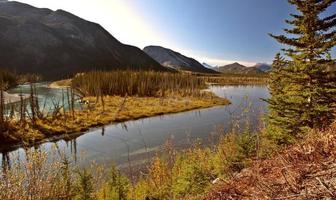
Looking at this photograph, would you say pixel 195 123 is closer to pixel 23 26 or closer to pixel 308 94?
pixel 308 94

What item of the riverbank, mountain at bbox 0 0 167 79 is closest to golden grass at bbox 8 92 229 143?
the riverbank

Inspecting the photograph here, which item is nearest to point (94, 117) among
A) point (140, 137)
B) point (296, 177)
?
point (140, 137)

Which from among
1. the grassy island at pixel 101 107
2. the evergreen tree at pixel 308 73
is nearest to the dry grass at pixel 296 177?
the evergreen tree at pixel 308 73

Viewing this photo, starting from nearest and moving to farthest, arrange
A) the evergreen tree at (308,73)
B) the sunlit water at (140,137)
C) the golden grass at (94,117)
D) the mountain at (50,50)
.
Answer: the evergreen tree at (308,73) < the sunlit water at (140,137) < the golden grass at (94,117) < the mountain at (50,50)

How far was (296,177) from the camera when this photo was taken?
3152 millimetres

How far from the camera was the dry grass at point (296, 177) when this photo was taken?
111 inches

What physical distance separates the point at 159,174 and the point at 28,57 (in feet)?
510

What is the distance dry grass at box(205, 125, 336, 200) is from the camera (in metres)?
2.81

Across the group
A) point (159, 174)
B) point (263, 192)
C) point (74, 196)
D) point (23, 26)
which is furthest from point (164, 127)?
point (23, 26)

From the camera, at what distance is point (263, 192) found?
122 inches

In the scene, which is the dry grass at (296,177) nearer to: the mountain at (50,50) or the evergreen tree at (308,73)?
the evergreen tree at (308,73)

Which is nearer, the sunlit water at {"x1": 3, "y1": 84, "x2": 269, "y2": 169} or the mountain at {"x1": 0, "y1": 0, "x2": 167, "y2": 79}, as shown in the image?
the sunlit water at {"x1": 3, "y1": 84, "x2": 269, "y2": 169}

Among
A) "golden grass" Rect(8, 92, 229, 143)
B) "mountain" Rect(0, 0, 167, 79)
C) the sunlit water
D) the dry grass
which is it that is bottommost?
the sunlit water

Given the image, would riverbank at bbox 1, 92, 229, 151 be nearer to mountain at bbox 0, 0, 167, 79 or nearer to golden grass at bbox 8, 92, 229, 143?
golden grass at bbox 8, 92, 229, 143
